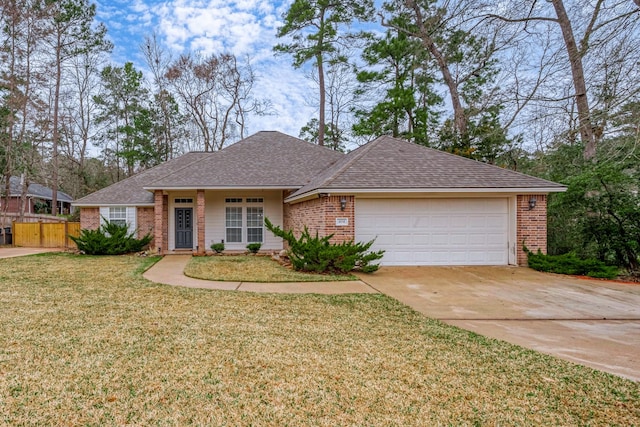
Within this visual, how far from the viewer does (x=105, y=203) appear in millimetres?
15156

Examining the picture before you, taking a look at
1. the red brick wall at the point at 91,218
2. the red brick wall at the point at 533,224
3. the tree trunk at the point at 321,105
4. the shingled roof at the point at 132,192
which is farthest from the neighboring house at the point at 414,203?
the tree trunk at the point at 321,105

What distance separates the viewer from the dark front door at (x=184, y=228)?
48.4 feet

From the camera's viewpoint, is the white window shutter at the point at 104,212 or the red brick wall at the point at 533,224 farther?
the white window shutter at the point at 104,212

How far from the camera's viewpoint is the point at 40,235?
59.0 feet

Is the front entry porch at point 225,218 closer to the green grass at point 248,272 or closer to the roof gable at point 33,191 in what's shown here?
the green grass at point 248,272

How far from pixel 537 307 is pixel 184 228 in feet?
42.3

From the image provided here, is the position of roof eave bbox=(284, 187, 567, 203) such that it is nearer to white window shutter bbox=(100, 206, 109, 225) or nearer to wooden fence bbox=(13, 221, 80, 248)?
white window shutter bbox=(100, 206, 109, 225)

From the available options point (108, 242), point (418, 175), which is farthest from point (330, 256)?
point (108, 242)

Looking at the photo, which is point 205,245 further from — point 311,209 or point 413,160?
point 413,160

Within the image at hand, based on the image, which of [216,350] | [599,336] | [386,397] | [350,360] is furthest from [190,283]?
[599,336]

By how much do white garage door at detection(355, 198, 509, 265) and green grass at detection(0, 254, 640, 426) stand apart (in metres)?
4.75

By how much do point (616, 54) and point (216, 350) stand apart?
22.9ft

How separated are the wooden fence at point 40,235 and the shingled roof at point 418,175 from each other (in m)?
13.5

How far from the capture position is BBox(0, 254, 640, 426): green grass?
2738 mm
